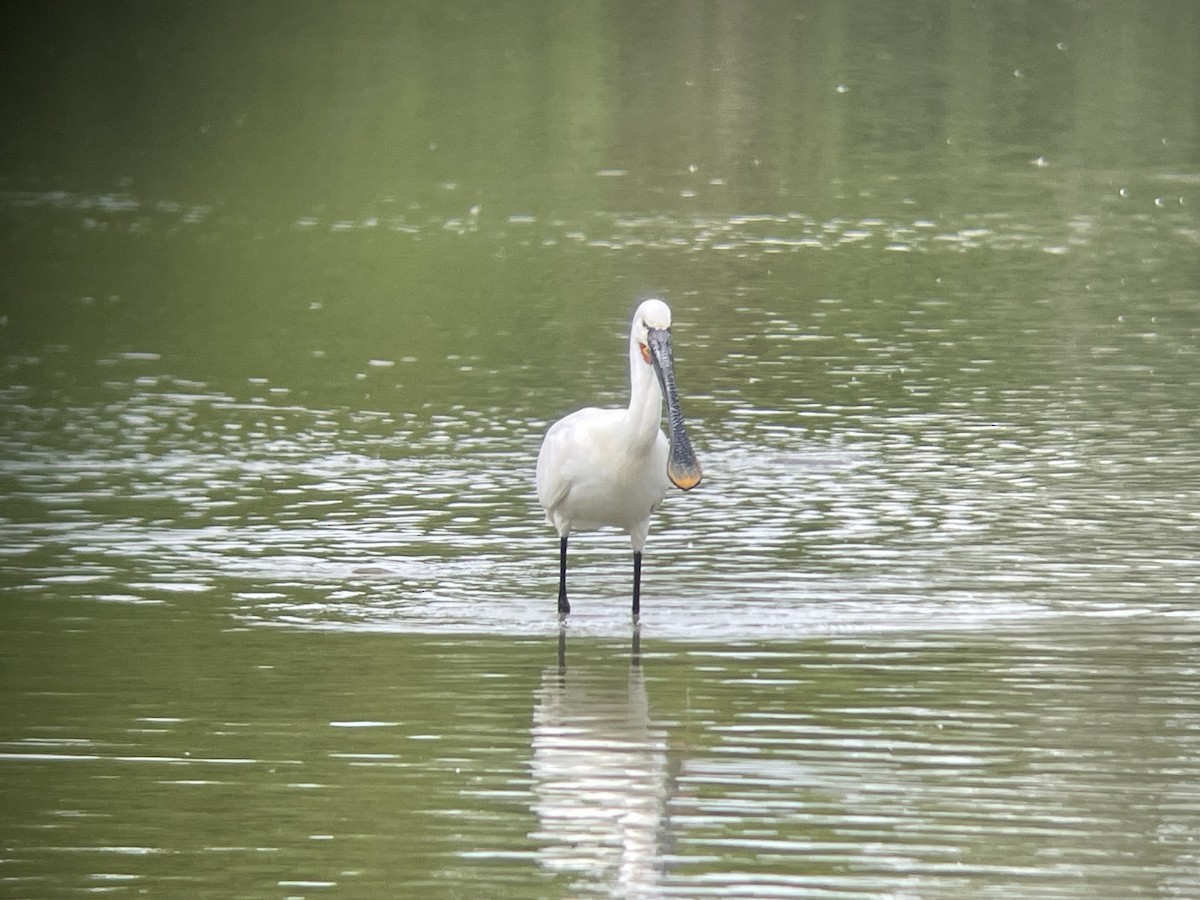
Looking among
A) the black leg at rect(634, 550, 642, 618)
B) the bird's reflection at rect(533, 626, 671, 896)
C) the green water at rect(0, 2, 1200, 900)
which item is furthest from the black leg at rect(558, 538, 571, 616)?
the bird's reflection at rect(533, 626, 671, 896)

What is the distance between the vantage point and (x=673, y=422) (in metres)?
12.6

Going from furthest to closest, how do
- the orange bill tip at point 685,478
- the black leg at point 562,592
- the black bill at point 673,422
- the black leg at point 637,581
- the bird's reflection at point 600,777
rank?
the black leg at point 562,592 → the black leg at point 637,581 → the orange bill tip at point 685,478 → the black bill at point 673,422 → the bird's reflection at point 600,777

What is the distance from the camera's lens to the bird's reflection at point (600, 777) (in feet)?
30.3

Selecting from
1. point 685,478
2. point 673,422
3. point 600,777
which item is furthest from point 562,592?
point 600,777

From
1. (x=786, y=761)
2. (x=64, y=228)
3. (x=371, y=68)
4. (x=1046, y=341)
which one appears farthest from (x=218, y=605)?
(x=371, y=68)

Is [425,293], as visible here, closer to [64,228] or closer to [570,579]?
[64,228]

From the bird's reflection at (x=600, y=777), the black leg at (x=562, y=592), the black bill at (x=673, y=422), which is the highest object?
the black bill at (x=673, y=422)

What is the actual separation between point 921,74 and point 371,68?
13.3 metres

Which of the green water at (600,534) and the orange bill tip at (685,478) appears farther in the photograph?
the orange bill tip at (685,478)

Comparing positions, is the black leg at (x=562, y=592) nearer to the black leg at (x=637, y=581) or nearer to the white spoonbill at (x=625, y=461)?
the white spoonbill at (x=625, y=461)

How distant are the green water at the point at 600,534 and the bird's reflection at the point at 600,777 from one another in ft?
0.09

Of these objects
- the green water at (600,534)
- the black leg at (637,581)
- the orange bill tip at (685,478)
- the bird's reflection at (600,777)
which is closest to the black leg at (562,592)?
the green water at (600,534)

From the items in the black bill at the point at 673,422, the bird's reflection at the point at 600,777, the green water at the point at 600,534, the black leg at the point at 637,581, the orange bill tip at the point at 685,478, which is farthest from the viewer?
the black leg at the point at 637,581

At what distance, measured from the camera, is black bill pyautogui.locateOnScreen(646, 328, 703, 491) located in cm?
1259
